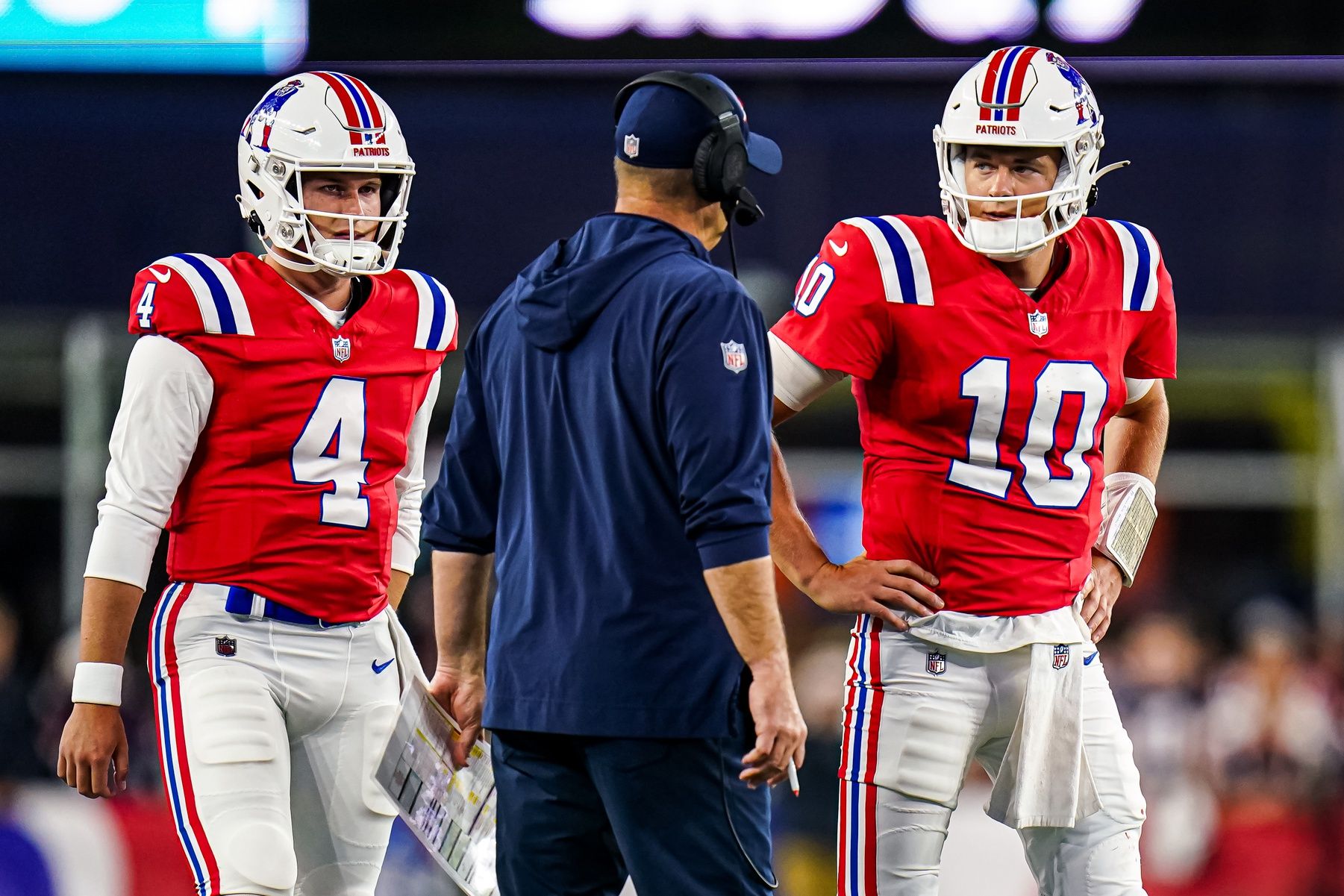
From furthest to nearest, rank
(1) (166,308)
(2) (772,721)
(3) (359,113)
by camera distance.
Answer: (3) (359,113)
(1) (166,308)
(2) (772,721)

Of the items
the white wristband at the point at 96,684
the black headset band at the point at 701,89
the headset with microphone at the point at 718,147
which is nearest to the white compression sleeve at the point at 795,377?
the headset with microphone at the point at 718,147

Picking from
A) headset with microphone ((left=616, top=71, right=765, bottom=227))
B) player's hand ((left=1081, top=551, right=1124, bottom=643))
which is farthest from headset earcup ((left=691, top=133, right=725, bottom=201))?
player's hand ((left=1081, top=551, right=1124, bottom=643))

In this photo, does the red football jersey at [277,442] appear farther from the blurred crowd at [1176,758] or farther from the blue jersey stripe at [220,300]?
the blurred crowd at [1176,758]

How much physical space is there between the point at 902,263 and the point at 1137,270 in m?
0.45

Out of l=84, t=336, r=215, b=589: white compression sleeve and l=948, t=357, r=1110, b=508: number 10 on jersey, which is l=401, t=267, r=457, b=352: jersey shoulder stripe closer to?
l=84, t=336, r=215, b=589: white compression sleeve

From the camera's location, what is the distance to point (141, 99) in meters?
8.17

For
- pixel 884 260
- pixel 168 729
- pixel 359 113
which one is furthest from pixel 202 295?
pixel 884 260

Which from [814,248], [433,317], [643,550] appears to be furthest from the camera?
[814,248]

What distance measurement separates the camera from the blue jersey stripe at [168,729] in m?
3.06

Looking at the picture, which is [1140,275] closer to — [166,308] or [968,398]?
[968,398]

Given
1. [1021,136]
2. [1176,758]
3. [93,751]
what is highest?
[1021,136]

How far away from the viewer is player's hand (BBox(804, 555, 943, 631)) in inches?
124

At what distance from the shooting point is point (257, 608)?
318 cm

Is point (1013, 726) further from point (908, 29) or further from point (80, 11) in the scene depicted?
point (80, 11)
